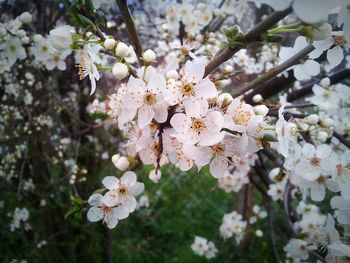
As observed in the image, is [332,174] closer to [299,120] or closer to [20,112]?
[299,120]

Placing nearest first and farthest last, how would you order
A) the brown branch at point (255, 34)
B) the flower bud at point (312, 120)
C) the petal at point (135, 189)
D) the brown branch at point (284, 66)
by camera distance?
1. the brown branch at point (255, 34)
2. the brown branch at point (284, 66)
3. the petal at point (135, 189)
4. the flower bud at point (312, 120)

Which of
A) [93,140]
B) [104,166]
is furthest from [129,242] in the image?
[93,140]

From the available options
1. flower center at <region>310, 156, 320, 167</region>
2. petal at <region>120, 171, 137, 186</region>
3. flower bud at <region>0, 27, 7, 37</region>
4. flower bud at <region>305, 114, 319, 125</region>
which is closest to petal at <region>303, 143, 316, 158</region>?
flower center at <region>310, 156, 320, 167</region>

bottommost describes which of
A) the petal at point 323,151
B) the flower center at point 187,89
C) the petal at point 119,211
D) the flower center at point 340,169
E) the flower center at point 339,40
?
the flower center at point 340,169

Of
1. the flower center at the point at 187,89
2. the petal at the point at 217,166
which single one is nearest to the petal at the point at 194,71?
the flower center at the point at 187,89

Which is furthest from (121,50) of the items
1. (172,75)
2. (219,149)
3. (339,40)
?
(339,40)

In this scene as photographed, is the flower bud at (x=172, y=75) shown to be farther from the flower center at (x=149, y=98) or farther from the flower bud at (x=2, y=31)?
the flower bud at (x=2, y=31)

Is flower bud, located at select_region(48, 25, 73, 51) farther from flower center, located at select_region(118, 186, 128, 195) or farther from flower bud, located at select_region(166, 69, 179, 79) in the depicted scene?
flower center, located at select_region(118, 186, 128, 195)
